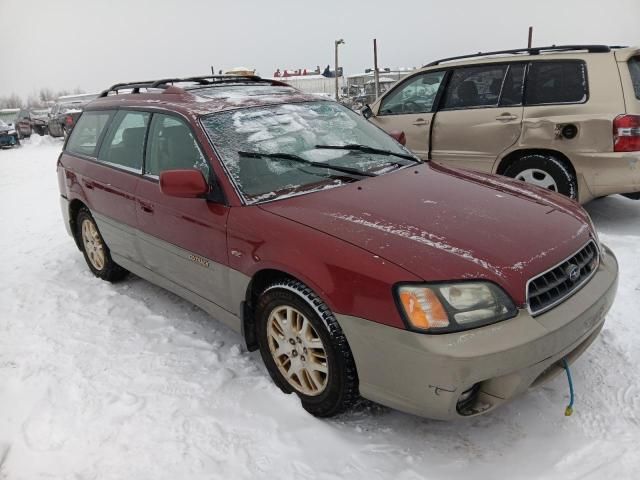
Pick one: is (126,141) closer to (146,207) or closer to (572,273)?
(146,207)

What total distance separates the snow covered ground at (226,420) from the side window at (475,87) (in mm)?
2501

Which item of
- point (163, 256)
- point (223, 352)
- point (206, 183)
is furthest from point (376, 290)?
point (163, 256)

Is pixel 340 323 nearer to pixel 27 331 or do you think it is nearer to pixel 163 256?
pixel 163 256

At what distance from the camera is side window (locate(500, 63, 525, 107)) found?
5.32 m

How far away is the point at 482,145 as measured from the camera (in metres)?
5.48

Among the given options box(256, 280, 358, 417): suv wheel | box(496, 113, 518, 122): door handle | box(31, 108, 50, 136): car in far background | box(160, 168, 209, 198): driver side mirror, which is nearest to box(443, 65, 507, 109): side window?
box(496, 113, 518, 122): door handle

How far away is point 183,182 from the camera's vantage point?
109 inches

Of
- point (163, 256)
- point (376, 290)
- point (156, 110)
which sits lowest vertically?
point (163, 256)

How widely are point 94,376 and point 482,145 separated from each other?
4331 mm

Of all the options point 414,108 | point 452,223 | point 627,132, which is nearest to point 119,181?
point 452,223

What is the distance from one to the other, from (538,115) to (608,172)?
2.85 feet

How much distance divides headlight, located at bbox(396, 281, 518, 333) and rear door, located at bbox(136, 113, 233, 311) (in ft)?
3.91

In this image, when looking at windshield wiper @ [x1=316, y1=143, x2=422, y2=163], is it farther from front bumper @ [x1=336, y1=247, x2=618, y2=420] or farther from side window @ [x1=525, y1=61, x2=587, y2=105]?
side window @ [x1=525, y1=61, x2=587, y2=105]

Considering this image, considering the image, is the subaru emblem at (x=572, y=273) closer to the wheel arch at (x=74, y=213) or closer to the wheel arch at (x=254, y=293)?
the wheel arch at (x=254, y=293)
